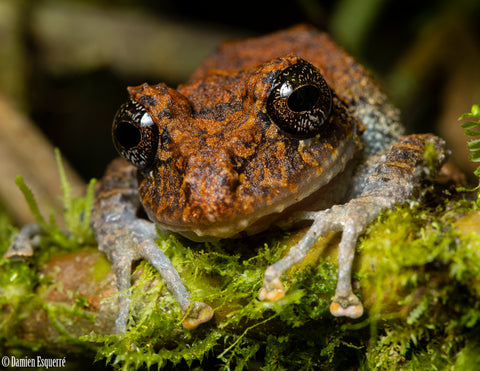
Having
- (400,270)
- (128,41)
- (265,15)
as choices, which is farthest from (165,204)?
(265,15)

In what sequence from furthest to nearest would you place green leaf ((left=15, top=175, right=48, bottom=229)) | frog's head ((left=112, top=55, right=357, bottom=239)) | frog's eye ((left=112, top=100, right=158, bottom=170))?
1. green leaf ((left=15, top=175, right=48, bottom=229))
2. frog's eye ((left=112, top=100, right=158, bottom=170))
3. frog's head ((left=112, top=55, right=357, bottom=239))

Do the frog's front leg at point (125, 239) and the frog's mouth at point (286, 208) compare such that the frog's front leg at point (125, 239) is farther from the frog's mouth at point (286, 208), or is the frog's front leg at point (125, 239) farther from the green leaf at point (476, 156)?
the green leaf at point (476, 156)

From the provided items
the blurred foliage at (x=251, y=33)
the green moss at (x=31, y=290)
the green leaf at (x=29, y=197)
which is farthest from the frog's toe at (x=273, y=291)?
the blurred foliage at (x=251, y=33)

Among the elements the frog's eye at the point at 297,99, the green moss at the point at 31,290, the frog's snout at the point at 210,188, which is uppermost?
the frog's eye at the point at 297,99

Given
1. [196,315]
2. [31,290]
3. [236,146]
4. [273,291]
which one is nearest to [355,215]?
[273,291]

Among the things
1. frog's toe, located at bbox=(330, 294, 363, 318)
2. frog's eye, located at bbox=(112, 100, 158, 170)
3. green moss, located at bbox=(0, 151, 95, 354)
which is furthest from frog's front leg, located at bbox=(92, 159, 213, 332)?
frog's toe, located at bbox=(330, 294, 363, 318)

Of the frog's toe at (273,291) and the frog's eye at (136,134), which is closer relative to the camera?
the frog's toe at (273,291)

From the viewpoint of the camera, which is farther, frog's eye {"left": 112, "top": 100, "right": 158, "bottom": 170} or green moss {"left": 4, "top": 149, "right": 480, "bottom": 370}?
frog's eye {"left": 112, "top": 100, "right": 158, "bottom": 170}

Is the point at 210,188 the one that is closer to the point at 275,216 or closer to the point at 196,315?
the point at 275,216

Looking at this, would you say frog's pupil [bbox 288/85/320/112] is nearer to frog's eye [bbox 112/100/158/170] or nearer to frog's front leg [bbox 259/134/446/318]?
frog's front leg [bbox 259/134/446/318]

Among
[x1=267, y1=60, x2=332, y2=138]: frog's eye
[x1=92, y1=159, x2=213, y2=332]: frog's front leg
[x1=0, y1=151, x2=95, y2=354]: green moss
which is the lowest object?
[x1=0, y1=151, x2=95, y2=354]: green moss
